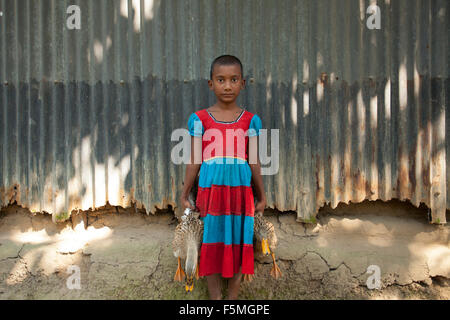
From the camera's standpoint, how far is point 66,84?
3.24m

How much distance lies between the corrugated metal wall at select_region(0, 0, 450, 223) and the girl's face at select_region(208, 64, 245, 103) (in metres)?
0.66

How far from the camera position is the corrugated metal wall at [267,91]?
125 inches

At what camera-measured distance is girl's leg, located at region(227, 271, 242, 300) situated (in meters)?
2.72

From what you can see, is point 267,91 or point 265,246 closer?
point 265,246

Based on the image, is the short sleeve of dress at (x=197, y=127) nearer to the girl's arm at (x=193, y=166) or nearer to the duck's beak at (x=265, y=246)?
the girl's arm at (x=193, y=166)

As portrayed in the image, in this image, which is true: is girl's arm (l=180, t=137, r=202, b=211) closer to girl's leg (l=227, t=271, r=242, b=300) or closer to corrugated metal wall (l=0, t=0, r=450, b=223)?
corrugated metal wall (l=0, t=0, r=450, b=223)

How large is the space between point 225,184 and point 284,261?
39.3 inches

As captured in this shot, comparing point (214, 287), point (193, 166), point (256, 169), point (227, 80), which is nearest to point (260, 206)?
point (256, 169)

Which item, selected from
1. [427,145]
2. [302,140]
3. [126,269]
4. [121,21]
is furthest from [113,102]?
[427,145]

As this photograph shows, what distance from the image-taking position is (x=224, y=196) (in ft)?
8.49

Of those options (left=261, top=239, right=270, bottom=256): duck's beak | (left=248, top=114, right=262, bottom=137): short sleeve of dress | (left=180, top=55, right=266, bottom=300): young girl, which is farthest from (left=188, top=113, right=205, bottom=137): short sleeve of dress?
(left=261, top=239, right=270, bottom=256): duck's beak

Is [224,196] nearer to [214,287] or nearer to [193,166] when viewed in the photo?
[193,166]

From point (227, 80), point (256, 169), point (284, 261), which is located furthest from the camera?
point (284, 261)

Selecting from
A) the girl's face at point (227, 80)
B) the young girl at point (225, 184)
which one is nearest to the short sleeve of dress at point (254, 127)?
the young girl at point (225, 184)
